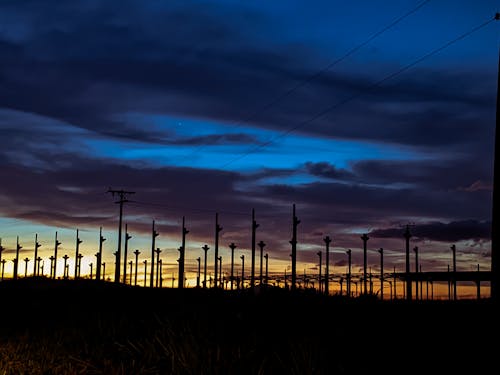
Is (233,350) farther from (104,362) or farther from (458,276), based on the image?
(458,276)

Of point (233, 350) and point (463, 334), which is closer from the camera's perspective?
point (233, 350)

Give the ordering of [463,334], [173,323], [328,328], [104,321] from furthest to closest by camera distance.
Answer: [104,321] → [173,323] → [328,328] → [463,334]

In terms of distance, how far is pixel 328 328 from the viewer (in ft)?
40.5

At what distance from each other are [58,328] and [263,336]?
858cm

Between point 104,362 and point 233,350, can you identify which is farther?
point 104,362

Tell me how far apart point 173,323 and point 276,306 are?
13.3 feet

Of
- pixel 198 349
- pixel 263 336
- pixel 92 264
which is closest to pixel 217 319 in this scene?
pixel 263 336

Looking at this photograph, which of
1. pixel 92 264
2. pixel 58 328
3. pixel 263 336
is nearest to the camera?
pixel 263 336

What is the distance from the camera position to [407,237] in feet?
254

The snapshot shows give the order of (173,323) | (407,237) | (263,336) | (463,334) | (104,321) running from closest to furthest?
(463,334)
(263,336)
(173,323)
(104,321)
(407,237)

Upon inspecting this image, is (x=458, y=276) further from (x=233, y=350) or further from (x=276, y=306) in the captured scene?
(x=233, y=350)

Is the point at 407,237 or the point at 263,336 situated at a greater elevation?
the point at 407,237

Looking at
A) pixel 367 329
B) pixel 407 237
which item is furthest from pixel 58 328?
pixel 407 237

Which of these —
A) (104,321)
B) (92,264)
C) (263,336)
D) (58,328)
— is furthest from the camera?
(92,264)
